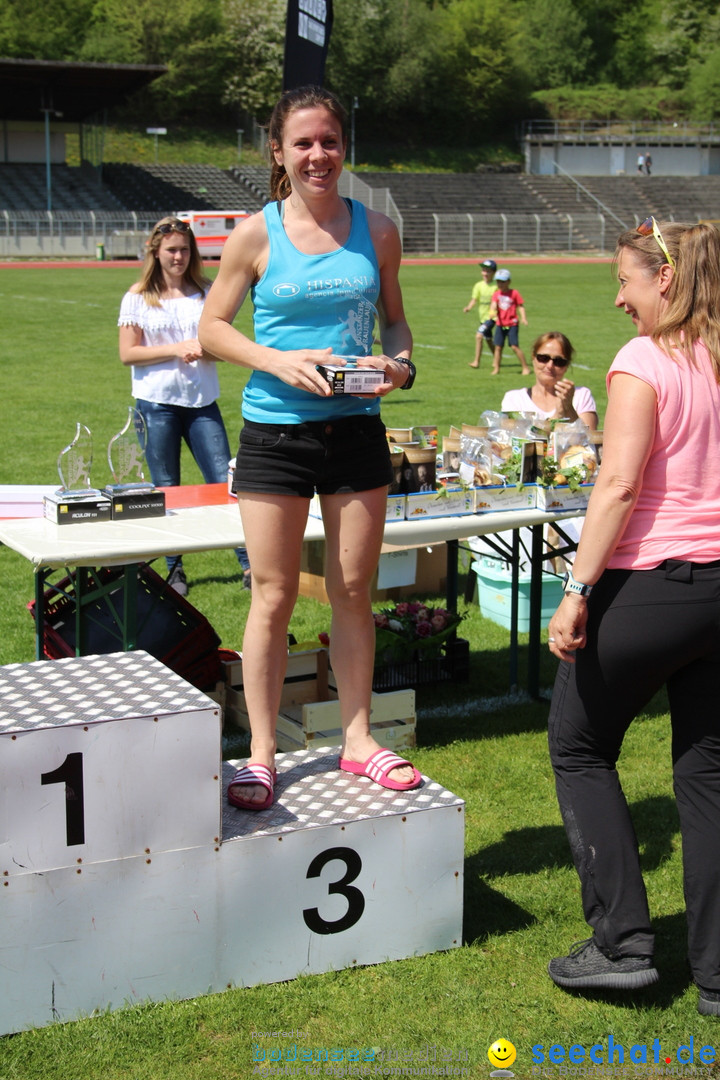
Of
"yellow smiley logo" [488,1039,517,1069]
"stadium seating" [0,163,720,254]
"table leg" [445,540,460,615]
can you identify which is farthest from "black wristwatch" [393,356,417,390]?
"stadium seating" [0,163,720,254]

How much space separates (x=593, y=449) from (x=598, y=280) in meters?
29.8

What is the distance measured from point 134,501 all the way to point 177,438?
1733 mm

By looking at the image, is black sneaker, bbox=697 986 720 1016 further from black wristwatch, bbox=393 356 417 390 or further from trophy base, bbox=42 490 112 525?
trophy base, bbox=42 490 112 525

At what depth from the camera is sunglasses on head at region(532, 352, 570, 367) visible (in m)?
6.25

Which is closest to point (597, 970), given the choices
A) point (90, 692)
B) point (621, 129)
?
point (90, 692)

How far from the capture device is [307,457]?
121 inches

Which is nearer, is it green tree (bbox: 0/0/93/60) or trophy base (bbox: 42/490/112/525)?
trophy base (bbox: 42/490/112/525)

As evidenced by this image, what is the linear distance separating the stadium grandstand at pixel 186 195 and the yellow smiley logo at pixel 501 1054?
42.4 m

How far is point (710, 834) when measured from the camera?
282 cm

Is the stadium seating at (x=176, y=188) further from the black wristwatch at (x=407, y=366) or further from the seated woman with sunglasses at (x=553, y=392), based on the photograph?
the black wristwatch at (x=407, y=366)

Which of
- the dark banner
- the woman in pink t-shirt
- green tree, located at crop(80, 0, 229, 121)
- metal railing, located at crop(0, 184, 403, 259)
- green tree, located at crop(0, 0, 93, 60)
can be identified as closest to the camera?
the woman in pink t-shirt

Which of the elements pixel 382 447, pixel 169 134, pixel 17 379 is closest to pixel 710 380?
pixel 382 447

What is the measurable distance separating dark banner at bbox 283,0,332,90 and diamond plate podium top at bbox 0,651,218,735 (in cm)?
447

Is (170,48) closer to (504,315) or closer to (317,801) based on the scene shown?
(504,315)
